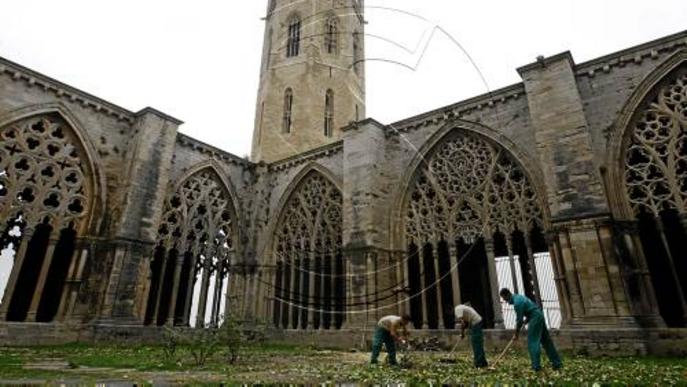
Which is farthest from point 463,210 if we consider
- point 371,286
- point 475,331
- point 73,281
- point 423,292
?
point 73,281

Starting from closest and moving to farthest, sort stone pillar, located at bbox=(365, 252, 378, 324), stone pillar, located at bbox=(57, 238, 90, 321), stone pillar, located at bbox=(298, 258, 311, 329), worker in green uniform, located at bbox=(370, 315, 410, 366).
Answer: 1. worker in green uniform, located at bbox=(370, 315, 410, 366)
2. stone pillar, located at bbox=(57, 238, 90, 321)
3. stone pillar, located at bbox=(365, 252, 378, 324)
4. stone pillar, located at bbox=(298, 258, 311, 329)

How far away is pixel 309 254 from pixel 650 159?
12.4 metres

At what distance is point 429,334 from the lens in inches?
479

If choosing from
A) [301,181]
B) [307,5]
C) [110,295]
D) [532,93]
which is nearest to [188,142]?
[301,181]

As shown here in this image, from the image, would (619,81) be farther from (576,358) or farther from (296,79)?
(296,79)

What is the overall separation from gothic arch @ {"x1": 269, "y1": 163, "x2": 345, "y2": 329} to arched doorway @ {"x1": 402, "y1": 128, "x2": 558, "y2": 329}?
323 cm

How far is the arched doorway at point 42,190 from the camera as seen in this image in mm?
12227

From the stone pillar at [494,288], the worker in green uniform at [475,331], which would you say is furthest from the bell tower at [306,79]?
the worker in green uniform at [475,331]

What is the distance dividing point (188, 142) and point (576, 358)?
15.8 metres

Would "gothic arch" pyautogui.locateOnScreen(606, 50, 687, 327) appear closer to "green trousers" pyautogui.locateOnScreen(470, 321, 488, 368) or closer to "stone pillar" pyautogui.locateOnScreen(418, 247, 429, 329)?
"green trousers" pyautogui.locateOnScreen(470, 321, 488, 368)

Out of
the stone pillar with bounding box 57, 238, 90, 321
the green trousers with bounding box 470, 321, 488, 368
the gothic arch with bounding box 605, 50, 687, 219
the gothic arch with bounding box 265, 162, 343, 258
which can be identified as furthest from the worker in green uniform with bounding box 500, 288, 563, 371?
the stone pillar with bounding box 57, 238, 90, 321

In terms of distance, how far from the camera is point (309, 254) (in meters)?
17.0

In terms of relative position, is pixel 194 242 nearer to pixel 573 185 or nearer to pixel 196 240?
pixel 196 240

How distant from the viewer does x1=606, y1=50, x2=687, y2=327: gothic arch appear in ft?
33.1
